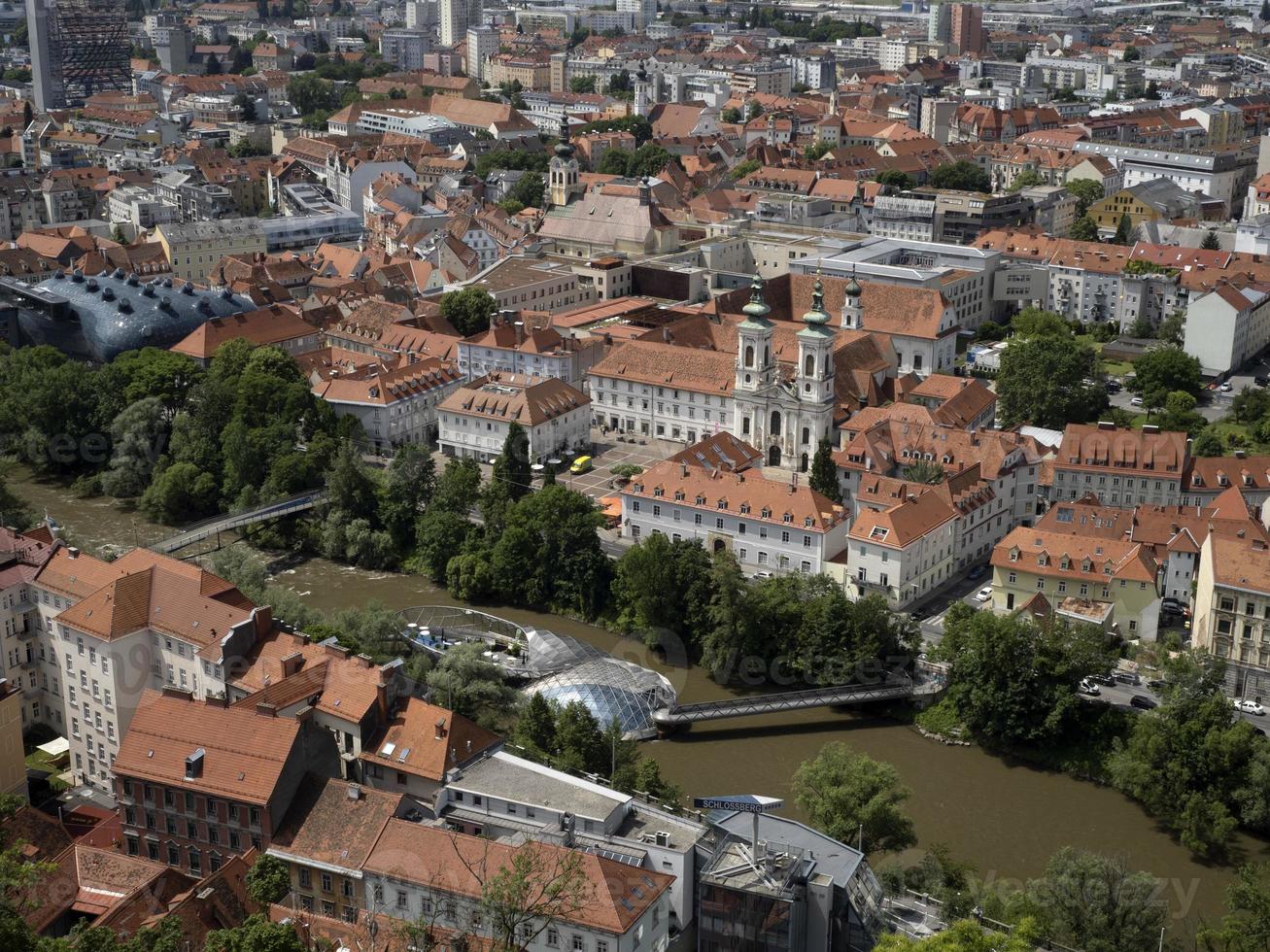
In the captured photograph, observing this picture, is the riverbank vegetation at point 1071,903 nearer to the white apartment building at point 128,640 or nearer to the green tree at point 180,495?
the white apartment building at point 128,640

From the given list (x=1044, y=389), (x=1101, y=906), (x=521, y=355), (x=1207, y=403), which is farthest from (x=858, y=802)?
(x=1207, y=403)

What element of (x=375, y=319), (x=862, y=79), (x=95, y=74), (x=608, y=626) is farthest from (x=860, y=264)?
(x=95, y=74)

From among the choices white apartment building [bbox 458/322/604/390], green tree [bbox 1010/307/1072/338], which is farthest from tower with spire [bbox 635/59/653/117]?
white apartment building [bbox 458/322/604/390]

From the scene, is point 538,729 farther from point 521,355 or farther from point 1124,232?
point 1124,232

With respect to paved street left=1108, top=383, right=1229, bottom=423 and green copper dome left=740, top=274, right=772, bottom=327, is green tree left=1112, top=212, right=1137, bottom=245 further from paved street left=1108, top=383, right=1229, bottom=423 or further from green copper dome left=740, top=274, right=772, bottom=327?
green copper dome left=740, top=274, right=772, bottom=327

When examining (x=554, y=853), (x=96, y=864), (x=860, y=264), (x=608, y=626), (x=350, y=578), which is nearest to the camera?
(x=554, y=853)

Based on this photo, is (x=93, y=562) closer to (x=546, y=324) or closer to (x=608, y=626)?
(x=608, y=626)
